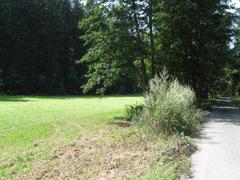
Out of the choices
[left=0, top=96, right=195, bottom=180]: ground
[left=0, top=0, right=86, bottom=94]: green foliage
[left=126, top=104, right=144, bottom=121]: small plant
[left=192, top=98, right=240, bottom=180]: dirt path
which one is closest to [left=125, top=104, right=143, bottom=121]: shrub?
[left=126, top=104, right=144, bottom=121]: small plant

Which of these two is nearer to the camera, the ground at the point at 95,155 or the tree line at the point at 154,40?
the ground at the point at 95,155

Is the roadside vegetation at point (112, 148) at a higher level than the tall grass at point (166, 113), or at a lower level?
lower

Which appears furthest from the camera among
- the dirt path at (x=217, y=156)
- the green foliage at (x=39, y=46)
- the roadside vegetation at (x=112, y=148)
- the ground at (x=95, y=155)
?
the green foliage at (x=39, y=46)

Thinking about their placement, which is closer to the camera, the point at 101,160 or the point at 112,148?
the point at 101,160

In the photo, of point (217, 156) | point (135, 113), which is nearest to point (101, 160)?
point (217, 156)

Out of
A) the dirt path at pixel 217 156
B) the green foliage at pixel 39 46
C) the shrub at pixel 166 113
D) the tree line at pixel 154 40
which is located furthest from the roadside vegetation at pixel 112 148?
the green foliage at pixel 39 46

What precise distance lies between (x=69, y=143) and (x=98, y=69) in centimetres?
860

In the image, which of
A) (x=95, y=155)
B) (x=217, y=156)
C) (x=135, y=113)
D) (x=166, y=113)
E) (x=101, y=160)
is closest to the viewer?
(x=101, y=160)

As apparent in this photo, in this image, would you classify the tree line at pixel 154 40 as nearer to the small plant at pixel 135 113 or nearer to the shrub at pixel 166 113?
the small plant at pixel 135 113

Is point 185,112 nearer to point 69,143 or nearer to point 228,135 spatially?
point 228,135

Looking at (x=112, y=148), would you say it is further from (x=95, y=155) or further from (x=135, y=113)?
(x=135, y=113)

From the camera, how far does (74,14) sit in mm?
67062

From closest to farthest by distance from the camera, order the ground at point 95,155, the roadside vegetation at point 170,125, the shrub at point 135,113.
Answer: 1. the ground at point 95,155
2. the roadside vegetation at point 170,125
3. the shrub at point 135,113

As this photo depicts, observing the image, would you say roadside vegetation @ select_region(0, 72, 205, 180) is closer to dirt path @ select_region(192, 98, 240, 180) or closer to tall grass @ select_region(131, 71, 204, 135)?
tall grass @ select_region(131, 71, 204, 135)
